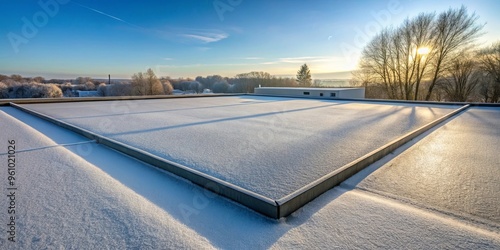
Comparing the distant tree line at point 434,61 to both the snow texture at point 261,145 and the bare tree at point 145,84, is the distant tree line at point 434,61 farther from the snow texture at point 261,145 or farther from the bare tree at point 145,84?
the bare tree at point 145,84

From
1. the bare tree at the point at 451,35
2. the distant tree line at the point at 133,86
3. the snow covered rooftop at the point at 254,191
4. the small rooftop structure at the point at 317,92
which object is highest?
the bare tree at the point at 451,35

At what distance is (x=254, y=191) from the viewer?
1.88 meters

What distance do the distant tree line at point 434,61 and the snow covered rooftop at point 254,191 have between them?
15427 millimetres

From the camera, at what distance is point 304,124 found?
4895 mm

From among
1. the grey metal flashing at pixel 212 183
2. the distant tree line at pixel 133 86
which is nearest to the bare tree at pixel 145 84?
the distant tree line at pixel 133 86

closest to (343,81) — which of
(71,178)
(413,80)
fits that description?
(413,80)

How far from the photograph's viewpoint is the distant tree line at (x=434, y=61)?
14422mm

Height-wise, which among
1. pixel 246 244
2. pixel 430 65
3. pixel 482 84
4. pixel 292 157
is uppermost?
pixel 430 65

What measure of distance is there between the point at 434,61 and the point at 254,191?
1960 cm

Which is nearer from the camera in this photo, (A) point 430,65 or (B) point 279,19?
(B) point 279,19

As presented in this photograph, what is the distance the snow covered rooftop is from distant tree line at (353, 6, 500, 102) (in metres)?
15.4

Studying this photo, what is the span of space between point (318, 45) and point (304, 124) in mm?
7123

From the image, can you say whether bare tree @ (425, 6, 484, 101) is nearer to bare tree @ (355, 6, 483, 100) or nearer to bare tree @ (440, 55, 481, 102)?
bare tree @ (355, 6, 483, 100)

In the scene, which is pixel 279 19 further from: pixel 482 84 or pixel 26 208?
pixel 482 84
